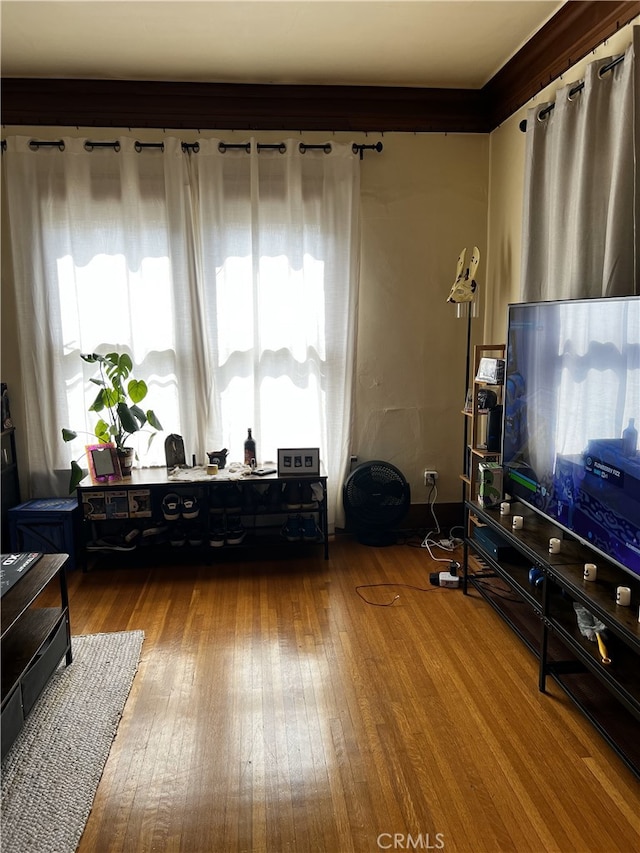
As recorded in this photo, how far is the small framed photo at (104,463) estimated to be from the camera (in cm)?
369

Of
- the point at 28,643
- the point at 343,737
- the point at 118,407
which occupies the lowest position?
the point at 343,737

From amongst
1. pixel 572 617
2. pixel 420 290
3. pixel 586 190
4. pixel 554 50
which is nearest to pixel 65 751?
pixel 572 617

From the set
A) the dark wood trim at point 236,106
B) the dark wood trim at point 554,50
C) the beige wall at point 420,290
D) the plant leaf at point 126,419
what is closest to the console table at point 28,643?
the plant leaf at point 126,419

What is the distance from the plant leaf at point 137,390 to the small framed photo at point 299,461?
0.89 metres

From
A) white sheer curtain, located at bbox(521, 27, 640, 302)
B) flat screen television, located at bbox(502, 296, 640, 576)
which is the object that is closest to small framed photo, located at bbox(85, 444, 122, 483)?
flat screen television, located at bbox(502, 296, 640, 576)

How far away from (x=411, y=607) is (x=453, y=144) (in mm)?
2858

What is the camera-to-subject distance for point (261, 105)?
12.4 ft

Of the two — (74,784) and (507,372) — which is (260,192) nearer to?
(507,372)

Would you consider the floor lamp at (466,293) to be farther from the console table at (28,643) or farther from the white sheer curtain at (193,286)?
the console table at (28,643)

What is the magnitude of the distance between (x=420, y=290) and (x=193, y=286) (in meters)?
1.45

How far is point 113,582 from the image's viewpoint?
141 inches

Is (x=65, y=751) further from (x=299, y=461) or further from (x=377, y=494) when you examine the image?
(x=377, y=494)

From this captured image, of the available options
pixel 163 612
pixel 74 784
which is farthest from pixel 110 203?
pixel 74 784

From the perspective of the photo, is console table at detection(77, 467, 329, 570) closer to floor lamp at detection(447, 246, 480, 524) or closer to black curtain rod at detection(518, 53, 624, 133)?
floor lamp at detection(447, 246, 480, 524)
